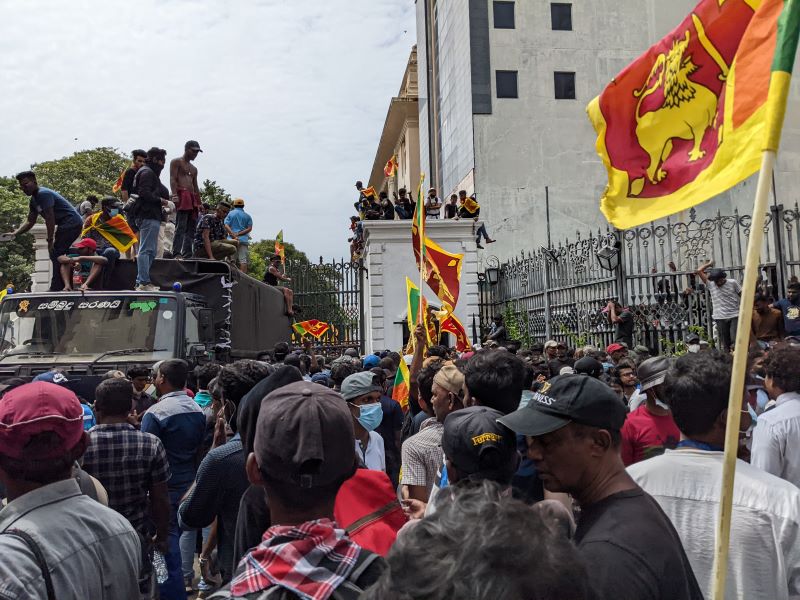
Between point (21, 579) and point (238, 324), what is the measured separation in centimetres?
1033

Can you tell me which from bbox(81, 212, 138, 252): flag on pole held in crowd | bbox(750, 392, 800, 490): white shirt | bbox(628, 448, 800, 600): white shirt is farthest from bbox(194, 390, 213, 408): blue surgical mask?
bbox(81, 212, 138, 252): flag on pole held in crowd

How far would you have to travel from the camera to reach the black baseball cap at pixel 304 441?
6.78ft

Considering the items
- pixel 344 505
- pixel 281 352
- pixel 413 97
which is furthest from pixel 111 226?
pixel 413 97

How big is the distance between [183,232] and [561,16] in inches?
1019

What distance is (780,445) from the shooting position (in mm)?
3980

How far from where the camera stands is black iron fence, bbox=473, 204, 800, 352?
49.1 ft

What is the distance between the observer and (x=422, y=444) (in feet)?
13.2

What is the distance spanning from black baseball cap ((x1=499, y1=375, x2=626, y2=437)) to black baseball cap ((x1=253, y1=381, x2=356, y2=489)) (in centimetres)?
64

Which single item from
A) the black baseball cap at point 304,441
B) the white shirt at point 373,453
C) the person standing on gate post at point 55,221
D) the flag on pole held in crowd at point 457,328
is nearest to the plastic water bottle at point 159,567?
the white shirt at point 373,453

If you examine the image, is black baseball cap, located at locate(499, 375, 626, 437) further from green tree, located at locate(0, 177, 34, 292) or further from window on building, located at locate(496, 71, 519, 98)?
green tree, located at locate(0, 177, 34, 292)

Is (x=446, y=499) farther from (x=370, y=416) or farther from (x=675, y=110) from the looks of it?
(x=370, y=416)

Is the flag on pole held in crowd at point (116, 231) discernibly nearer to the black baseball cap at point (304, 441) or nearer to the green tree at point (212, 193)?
the black baseball cap at point (304, 441)

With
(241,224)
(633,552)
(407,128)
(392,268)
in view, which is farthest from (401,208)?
(407,128)

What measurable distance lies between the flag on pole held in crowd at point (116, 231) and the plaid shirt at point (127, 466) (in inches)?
333
